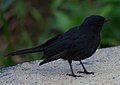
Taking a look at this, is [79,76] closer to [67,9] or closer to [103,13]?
[103,13]

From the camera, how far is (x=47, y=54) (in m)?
5.33

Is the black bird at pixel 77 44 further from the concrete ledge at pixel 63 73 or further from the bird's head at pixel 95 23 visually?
the concrete ledge at pixel 63 73

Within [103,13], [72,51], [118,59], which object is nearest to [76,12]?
[103,13]

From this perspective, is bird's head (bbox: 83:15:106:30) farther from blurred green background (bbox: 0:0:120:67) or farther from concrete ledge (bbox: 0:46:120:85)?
blurred green background (bbox: 0:0:120:67)

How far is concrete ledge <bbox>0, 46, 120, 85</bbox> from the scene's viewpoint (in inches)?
205

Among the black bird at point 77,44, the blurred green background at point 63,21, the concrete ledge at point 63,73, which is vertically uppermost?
the blurred green background at point 63,21

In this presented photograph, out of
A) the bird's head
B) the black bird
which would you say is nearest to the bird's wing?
the black bird

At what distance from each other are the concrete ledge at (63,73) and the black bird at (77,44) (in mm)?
159

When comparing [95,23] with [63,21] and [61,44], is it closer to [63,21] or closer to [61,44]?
[61,44]

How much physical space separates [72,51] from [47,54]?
23cm

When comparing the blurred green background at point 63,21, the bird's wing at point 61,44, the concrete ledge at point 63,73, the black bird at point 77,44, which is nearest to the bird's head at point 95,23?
the black bird at point 77,44

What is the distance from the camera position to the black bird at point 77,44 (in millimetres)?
5293

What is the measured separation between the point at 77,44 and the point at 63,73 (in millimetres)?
344

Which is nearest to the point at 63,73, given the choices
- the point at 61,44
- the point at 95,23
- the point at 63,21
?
the point at 61,44
